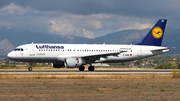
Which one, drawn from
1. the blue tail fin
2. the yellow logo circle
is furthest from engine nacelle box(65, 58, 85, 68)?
the yellow logo circle

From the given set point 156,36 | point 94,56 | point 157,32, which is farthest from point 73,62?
point 157,32

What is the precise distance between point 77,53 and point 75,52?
0.99 feet

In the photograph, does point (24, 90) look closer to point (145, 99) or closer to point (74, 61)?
point (145, 99)

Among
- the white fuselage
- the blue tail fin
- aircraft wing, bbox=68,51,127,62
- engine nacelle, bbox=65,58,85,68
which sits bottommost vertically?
engine nacelle, bbox=65,58,85,68

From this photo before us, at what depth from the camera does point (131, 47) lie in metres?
66.4

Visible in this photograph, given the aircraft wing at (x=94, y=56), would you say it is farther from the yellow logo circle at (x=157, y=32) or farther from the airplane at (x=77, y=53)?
the yellow logo circle at (x=157, y=32)

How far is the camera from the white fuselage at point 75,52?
6038 cm

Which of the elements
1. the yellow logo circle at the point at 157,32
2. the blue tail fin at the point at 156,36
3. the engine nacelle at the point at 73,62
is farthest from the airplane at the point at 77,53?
the yellow logo circle at the point at 157,32

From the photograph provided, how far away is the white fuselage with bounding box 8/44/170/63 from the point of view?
2377 inches

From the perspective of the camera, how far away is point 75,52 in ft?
205

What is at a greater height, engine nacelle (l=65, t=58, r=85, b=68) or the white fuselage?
the white fuselage

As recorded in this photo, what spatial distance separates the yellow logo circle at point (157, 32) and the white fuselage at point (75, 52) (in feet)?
7.48

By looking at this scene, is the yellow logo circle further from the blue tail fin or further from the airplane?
the airplane

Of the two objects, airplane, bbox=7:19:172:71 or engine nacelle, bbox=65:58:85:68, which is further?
airplane, bbox=7:19:172:71
